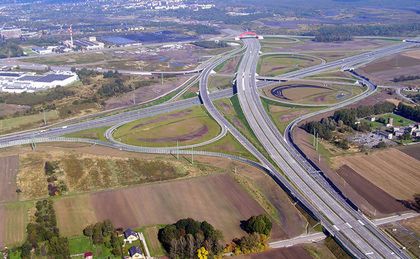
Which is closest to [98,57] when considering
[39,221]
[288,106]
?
[288,106]

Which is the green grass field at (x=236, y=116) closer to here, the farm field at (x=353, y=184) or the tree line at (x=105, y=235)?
the farm field at (x=353, y=184)

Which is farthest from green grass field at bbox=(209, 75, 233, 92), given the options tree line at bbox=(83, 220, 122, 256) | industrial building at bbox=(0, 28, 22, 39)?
industrial building at bbox=(0, 28, 22, 39)

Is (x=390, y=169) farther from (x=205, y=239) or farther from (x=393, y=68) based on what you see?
(x=393, y=68)

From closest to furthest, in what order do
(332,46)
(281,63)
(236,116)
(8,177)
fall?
(8,177) → (236,116) → (281,63) → (332,46)

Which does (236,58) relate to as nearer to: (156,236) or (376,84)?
(376,84)

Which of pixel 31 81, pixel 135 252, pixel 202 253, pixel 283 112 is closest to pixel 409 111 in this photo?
pixel 283 112

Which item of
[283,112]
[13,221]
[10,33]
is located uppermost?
[283,112]

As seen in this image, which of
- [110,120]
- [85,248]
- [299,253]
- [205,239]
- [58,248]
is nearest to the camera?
[58,248]

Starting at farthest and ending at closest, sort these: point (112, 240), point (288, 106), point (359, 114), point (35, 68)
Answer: point (35, 68)
point (288, 106)
point (359, 114)
point (112, 240)
